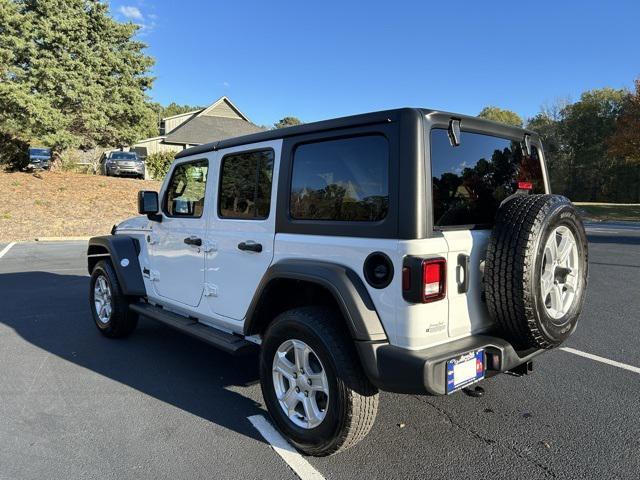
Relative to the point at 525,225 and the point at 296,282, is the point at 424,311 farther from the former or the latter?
the point at 296,282

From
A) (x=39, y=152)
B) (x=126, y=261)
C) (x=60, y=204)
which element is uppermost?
(x=39, y=152)

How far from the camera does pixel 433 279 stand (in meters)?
2.53

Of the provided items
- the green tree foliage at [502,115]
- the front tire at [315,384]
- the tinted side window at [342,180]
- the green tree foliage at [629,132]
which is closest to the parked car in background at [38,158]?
the tinted side window at [342,180]

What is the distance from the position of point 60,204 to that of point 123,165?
7899mm

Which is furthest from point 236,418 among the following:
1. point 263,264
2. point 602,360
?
point 602,360

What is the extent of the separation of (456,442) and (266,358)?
130 cm

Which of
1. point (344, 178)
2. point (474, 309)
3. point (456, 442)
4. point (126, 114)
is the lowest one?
point (456, 442)

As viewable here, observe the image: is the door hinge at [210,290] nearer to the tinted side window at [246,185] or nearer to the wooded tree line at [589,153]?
the tinted side window at [246,185]

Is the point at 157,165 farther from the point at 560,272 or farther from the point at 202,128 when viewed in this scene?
the point at 560,272

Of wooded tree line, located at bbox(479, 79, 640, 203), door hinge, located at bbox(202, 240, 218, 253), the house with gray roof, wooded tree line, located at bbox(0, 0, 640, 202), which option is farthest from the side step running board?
wooded tree line, located at bbox(479, 79, 640, 203)

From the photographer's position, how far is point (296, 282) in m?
3.15

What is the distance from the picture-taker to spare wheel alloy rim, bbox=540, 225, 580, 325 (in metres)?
2.91

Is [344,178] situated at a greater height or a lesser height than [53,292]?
greater

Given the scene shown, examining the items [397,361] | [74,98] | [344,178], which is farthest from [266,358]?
[74,98]
